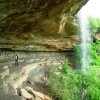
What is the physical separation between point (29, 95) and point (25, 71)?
423cm

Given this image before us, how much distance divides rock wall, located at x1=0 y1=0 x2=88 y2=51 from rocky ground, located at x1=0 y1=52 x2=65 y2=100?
99 cm

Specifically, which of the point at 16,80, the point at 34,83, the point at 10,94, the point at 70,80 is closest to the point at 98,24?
the point at 70,80

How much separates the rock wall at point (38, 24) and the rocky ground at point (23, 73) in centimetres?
99

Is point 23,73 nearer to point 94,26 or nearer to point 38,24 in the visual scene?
point 38,24

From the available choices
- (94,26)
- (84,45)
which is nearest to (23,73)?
(84,45)

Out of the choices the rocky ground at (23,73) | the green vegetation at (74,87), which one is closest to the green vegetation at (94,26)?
the rocky ground at (23,73)

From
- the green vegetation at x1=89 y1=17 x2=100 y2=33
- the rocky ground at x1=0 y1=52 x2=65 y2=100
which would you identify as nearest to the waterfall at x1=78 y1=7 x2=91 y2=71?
the green vegetation at x1=89 y1=17 x2=100 y2=33

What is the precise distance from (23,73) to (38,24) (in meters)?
3.76

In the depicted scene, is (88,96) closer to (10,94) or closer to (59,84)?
(59,84)

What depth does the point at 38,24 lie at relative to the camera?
21578mm

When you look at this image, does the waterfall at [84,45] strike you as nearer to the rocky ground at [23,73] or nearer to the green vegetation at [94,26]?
the green vegetation at [94,26]

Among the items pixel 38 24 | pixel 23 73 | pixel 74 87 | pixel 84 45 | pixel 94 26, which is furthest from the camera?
pixel 94 26

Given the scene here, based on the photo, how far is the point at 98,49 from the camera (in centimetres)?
3488

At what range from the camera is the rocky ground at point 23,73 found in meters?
16.3
